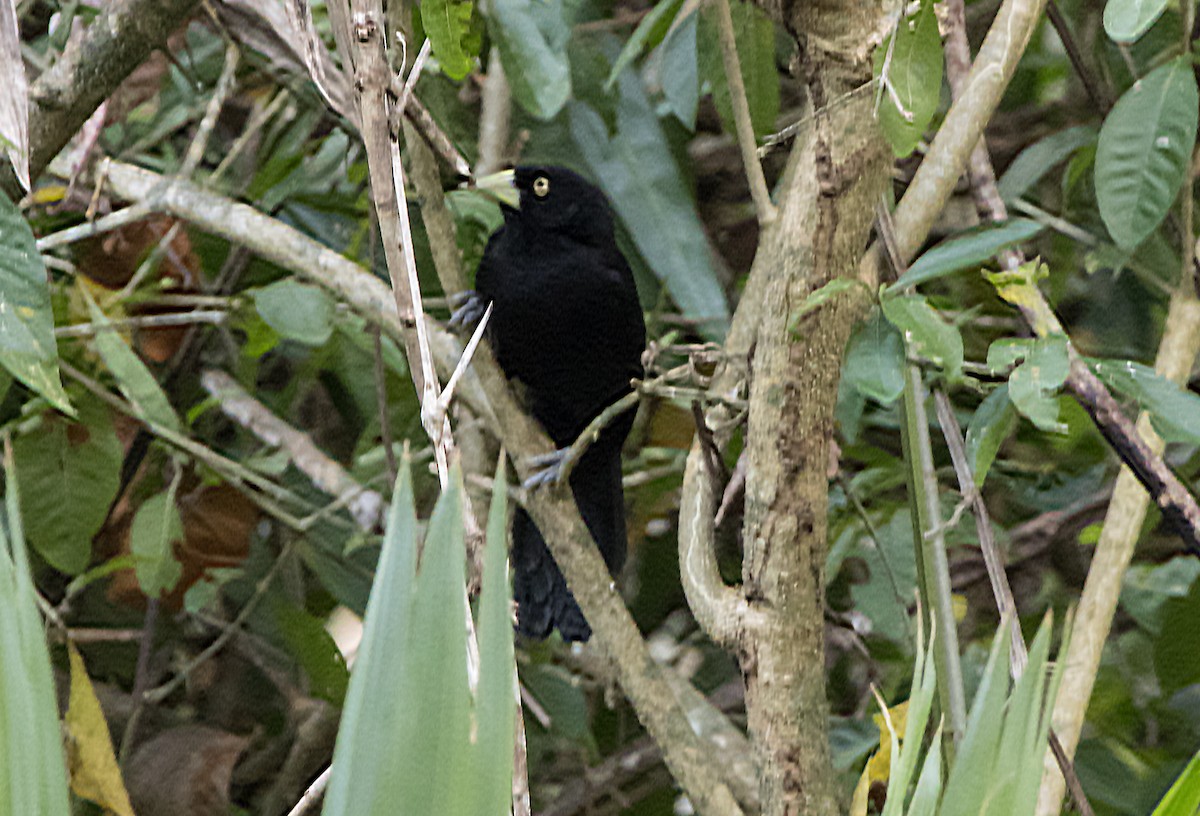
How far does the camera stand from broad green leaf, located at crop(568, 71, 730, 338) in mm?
2066

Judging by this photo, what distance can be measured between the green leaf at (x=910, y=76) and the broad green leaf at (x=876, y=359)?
0.73 ft

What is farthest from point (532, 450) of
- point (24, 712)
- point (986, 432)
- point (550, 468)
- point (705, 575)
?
point (24, 712)

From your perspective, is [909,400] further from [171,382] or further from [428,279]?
[171,382]

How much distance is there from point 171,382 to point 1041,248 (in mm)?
1542

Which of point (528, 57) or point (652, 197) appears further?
point (652, 197)

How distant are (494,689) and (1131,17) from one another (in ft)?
2.70

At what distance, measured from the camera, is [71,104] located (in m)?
1.48

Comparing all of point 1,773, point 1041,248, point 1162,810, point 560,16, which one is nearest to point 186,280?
point 560,16

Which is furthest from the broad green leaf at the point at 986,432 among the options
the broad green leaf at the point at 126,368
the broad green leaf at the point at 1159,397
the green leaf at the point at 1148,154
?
the broad green leaf at the point at 126,368

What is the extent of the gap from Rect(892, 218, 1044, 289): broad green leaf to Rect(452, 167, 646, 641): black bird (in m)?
0.94

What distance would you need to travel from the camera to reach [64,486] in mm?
1952

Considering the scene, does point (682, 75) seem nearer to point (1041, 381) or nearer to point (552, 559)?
point (552, 559)

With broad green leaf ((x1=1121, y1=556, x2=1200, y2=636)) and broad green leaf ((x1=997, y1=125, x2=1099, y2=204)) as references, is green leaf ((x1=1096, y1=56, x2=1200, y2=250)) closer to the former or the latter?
broad green leaf ((x1=997, y1=125, x2=1099, y2=204))

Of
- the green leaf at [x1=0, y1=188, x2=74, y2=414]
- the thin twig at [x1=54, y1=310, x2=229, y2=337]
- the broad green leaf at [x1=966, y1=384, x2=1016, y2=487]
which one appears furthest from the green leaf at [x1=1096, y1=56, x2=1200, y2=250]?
the thin twig at [x1=54, y1=310, x2=229, y2=337]
